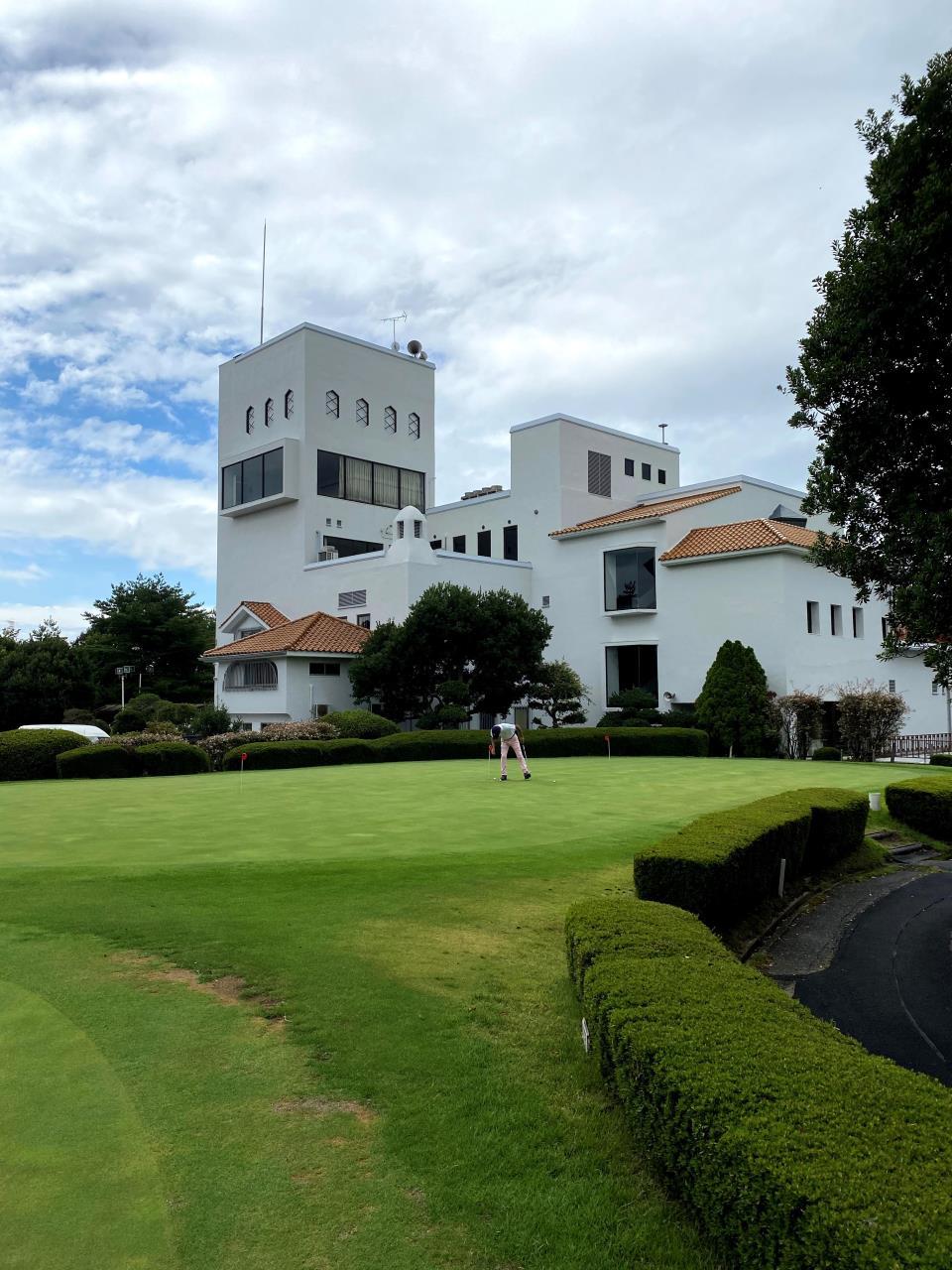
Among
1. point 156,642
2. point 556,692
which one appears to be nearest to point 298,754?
point 556,692

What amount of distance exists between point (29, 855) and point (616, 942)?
881 centimetres

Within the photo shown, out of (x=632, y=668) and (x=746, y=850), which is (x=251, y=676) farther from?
(x=746, y=850)

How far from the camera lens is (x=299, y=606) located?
46.9 meters

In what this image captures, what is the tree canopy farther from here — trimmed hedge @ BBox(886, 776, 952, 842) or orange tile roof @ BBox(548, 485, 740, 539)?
trimmed hedge @ BBox(886, 776, 952, 842)

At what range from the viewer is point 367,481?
49719 mm

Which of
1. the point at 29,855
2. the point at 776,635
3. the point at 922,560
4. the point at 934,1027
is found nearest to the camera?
the point at 934,1027

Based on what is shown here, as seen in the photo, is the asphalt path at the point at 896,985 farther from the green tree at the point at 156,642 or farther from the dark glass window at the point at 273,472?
the green tree at the point at 156,642

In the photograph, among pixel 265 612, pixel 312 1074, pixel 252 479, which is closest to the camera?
pixel 312 1074

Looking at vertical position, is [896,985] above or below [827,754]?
below

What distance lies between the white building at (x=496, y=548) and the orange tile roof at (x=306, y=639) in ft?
0.40

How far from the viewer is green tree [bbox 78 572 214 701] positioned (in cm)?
6066

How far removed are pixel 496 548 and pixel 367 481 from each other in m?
7.93

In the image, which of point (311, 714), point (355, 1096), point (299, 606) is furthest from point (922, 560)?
point (299, 606)

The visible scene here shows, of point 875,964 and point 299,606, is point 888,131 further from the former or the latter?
point 299,606
